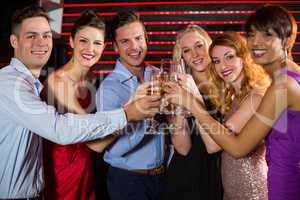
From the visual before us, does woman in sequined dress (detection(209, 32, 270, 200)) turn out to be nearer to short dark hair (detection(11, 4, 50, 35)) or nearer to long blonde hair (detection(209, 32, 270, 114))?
long blonde hair (detection(209, 32, 270, 114))

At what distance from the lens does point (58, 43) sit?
16.6ft

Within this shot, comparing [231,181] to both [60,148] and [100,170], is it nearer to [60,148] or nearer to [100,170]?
[60,148]

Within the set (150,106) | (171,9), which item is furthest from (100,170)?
(171,9)

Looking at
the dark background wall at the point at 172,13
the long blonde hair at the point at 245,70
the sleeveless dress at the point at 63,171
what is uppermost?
the dark background wall at the point at 172,13

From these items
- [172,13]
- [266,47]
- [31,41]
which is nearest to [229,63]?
[266,47]

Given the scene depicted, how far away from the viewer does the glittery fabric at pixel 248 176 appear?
92.5 inches

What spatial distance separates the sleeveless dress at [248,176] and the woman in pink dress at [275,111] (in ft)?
1.11

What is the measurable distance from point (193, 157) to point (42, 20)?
142cm

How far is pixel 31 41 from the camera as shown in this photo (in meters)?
2.34

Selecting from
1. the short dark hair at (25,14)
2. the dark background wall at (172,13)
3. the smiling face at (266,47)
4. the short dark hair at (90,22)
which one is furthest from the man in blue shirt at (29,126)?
the dark background wall at (172,13)

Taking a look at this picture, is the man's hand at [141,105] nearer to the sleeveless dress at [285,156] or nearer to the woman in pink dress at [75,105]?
the woman in pink dress at [75,105]

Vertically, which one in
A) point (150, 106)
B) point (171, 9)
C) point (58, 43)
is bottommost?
point (150, 106)

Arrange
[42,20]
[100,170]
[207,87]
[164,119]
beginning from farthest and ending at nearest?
[100,170], [207,87], [164,119], [42,20]

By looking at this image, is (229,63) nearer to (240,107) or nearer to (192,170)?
(240,107)
